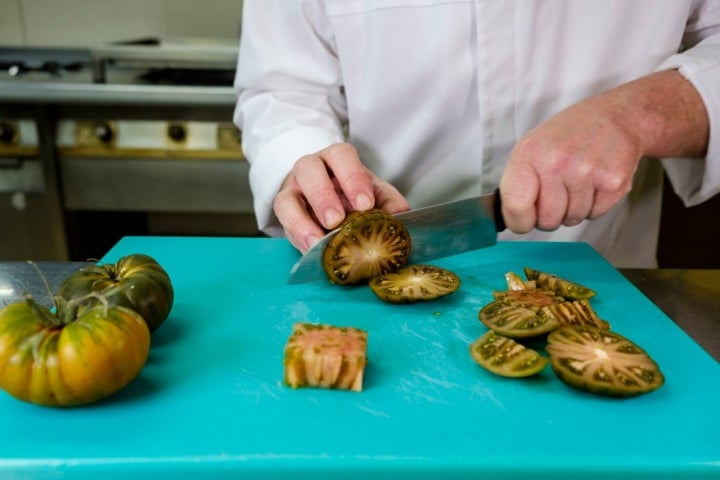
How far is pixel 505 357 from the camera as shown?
2.51ft

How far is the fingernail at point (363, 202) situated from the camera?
988 mm

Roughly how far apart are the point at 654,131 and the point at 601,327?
353 millimetres

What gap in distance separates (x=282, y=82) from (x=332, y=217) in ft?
1.67

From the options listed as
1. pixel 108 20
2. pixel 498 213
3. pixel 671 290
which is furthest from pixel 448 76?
pixel 108 20

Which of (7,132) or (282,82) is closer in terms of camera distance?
(282,82)

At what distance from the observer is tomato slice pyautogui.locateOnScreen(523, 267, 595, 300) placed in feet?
3.12

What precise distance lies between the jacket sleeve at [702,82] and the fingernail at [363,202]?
56cm

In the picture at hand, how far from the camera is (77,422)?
674mm

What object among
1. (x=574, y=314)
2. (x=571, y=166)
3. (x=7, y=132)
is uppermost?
(x=571, y=166)

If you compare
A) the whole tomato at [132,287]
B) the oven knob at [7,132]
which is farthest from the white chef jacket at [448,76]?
the oven knob at [7,132]

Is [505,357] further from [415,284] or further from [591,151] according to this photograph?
[591,151]

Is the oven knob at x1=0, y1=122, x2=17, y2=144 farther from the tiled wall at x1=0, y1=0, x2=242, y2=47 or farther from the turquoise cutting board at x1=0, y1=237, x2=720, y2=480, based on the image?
the turquoise cutting board at x1=0, y1=237, x2=720, y2=480

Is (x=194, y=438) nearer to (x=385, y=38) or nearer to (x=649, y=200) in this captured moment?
(x=385, y=38)

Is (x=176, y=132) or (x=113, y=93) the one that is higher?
(x=113, y=93)
